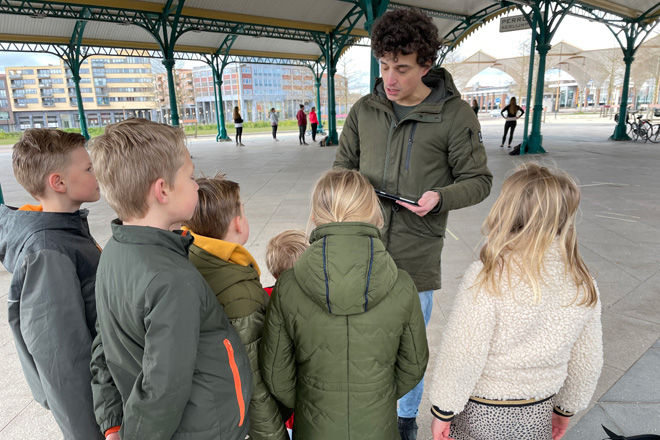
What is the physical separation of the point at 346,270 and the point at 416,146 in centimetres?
80

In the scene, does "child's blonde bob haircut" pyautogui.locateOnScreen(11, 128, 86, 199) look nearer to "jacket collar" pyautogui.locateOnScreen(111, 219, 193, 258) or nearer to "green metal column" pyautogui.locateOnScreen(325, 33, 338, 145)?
"jacket collar" pyautogui.locateOnScreen(111, 219, 193, 258)

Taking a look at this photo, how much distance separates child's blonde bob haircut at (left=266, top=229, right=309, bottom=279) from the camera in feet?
5.37

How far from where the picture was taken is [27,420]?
2.09 meters

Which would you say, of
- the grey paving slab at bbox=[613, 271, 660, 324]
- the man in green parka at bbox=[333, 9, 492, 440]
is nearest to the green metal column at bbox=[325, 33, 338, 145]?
the grey paving slab at bbox=[613, 271, 660, 324]

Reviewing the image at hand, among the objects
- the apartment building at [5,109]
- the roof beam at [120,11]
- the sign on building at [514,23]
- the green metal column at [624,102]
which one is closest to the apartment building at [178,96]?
the apartment building at [5,109]

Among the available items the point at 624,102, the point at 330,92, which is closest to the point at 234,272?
the point at 330,92

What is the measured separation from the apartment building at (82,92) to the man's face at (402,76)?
7765 cm

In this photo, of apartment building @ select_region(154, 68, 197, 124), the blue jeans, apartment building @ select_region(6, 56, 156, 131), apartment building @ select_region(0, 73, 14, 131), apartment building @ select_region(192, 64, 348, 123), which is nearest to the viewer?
the blue jeans

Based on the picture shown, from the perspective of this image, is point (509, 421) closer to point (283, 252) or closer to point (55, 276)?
point (283, 252)

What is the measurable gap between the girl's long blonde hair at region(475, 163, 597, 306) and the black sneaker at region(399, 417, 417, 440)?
3.25 ft

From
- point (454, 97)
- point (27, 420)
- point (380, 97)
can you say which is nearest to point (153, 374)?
point (380, 97)

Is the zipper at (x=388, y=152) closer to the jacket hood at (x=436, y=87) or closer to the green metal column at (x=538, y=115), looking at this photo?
the jacket hood at (x=436, y=87)

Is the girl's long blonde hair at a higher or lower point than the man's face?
lower

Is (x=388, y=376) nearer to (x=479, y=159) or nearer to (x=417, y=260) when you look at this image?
(x=417, y=260)
